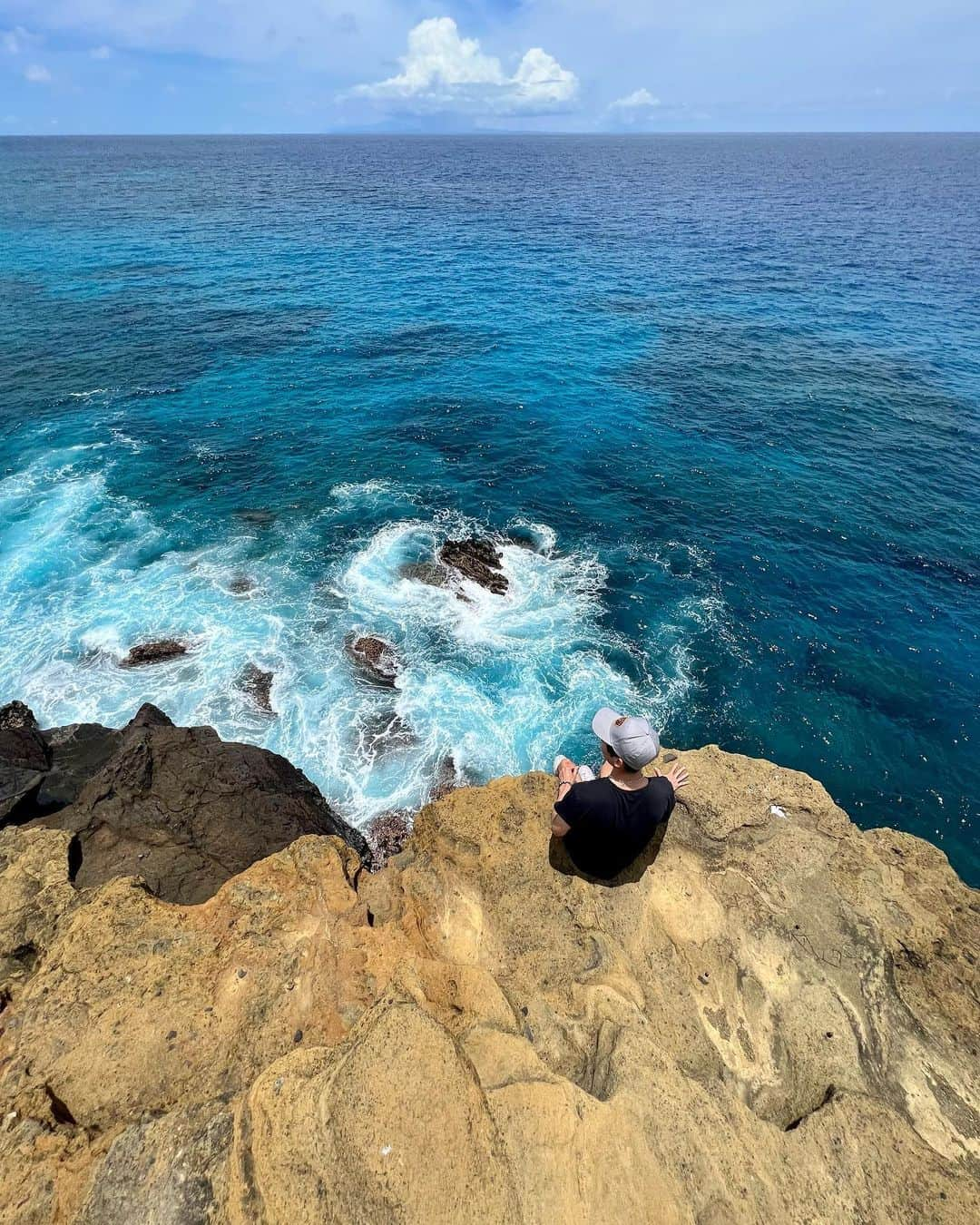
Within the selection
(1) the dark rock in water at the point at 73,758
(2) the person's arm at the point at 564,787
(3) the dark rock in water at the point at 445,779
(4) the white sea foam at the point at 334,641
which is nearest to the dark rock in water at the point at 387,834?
(4) the white sea foam at the point at 334,641

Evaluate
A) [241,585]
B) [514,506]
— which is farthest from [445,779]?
[514,506]

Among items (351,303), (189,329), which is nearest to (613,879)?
(189,329)

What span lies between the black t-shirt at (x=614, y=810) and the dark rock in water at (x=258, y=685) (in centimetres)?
1813

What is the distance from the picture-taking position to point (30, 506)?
33469 millimetres

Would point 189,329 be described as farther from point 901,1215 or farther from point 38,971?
point 901,1215

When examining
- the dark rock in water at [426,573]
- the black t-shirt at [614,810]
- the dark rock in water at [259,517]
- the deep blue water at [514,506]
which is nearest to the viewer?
the black t-shirt at [614,810]

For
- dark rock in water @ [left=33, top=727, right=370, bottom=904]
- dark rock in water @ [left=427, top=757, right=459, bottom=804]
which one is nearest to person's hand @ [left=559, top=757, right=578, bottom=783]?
dark rock in water @ [left=33, top=727, right=370, bottom=904]

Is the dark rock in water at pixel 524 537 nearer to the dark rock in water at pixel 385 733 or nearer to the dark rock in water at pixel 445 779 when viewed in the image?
the dark rock in water at pixel 385 733

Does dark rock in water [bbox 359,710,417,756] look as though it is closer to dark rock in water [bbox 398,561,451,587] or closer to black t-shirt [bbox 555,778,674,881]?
dark rock in water [bbox 398,561,451,587]

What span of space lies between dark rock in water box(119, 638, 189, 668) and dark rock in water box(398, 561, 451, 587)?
34.9 ft

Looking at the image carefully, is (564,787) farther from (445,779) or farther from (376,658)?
(376,658)

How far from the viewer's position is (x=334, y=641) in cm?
2686

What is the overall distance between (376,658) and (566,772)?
17.7 meters

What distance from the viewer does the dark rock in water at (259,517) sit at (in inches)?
1312
